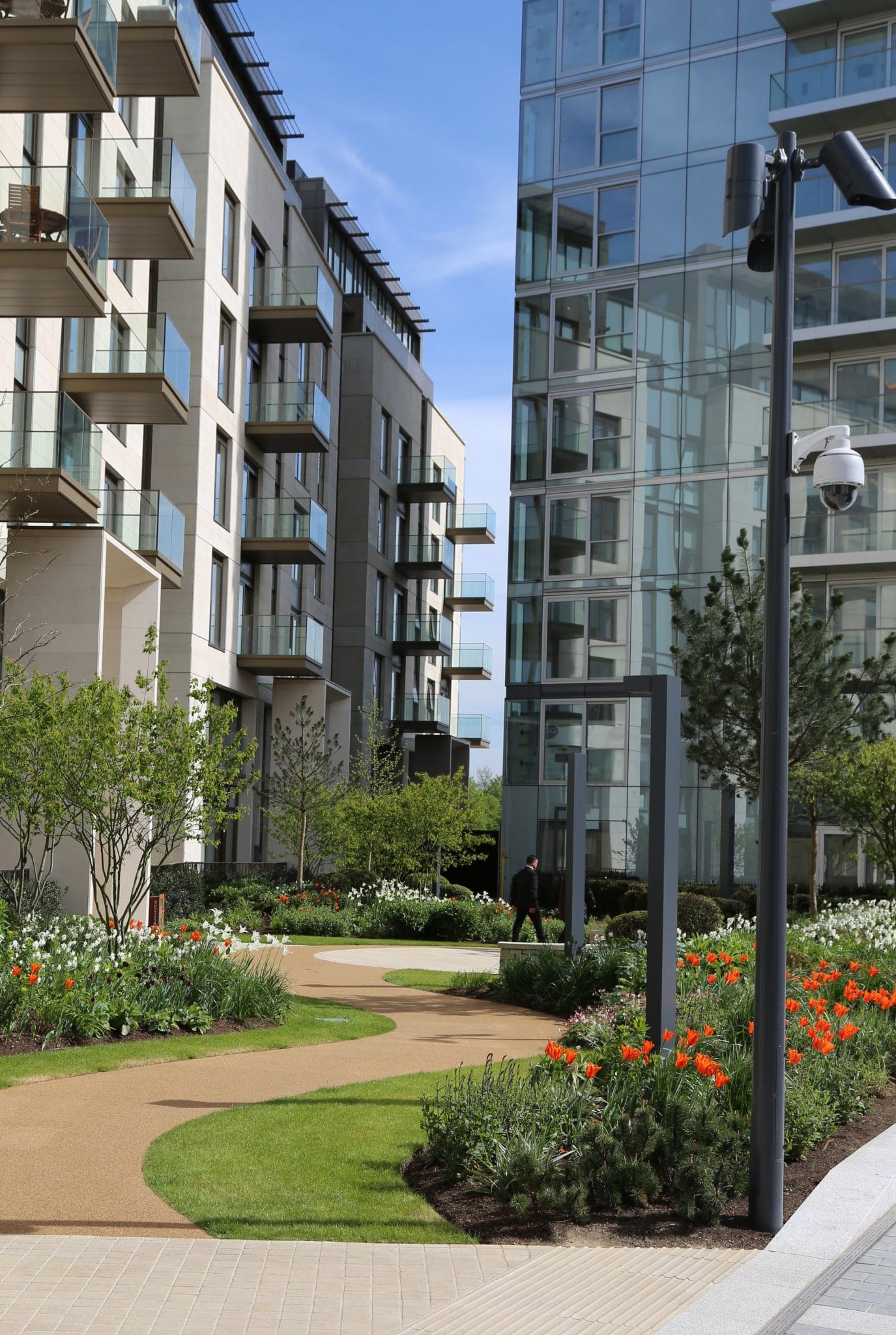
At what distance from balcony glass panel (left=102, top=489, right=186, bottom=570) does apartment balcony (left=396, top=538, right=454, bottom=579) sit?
23.4 m

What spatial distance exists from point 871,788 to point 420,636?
28.9 meters

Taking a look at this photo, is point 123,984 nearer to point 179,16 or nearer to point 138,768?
point 138,768

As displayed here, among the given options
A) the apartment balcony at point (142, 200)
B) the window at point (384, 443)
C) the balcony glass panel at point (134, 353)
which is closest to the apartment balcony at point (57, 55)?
the apartment balcony at point (142, 200)

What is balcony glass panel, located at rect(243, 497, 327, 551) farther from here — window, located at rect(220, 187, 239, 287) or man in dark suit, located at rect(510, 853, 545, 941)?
man in dark suit, located at rect(510, 853, 545, 941)

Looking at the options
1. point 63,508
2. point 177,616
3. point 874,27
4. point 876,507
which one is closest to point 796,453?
point 63,508

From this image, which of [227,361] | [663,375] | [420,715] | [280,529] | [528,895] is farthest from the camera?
[420,715]

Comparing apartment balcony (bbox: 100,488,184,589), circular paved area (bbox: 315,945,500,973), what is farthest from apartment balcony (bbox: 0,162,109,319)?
circular paved area (bbox: 315,945,500,973)

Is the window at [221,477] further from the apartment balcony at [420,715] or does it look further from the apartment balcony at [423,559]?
the apartment balcony at [423,559]

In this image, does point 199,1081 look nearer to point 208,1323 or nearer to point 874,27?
point 208,1323

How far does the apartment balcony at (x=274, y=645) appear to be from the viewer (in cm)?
3438

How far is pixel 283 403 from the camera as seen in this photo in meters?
35.2

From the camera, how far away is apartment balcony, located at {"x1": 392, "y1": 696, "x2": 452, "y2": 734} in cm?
4838

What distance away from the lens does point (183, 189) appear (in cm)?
2498

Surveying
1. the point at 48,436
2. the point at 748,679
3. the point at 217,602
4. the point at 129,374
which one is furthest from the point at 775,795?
the point at 217,602
